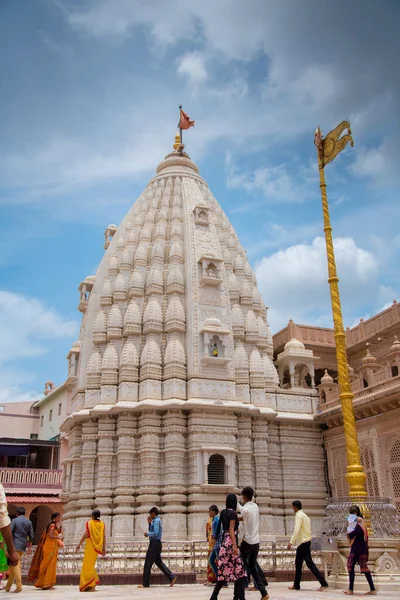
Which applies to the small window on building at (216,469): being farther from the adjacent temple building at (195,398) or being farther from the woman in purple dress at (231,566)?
the woman in purple dress at (231,566)

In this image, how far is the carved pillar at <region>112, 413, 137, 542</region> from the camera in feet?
66.0

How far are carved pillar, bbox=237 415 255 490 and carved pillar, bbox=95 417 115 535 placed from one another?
4.87 m

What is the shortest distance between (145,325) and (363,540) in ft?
47.8

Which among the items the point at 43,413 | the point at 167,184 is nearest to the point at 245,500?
the point at 167,184

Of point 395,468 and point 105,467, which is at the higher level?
point 105,467

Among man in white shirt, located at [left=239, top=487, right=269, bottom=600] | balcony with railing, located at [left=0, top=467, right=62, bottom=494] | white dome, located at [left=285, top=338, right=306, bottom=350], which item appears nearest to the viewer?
man in white shirt, located at [left=239, top=487, right=269, bottom=600]

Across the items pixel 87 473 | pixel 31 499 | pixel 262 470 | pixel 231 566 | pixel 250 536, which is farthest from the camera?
pixel 31 499

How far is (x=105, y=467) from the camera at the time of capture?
70.4 ft

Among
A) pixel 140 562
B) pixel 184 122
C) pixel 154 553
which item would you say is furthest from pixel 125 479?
pixel 184 122

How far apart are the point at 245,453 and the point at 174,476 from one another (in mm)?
3023

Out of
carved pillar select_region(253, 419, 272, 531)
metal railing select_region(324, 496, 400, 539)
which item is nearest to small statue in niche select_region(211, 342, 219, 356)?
carved pillar select_region(253, 419, 272, 531)

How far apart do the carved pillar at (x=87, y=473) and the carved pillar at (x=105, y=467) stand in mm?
350

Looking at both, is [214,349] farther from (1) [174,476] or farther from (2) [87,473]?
(2) [87,473]

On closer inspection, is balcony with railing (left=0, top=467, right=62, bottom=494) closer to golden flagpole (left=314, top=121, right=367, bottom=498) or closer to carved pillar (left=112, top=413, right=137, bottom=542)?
carved pillar (left=112, top=413, right=137, bottom=542)
